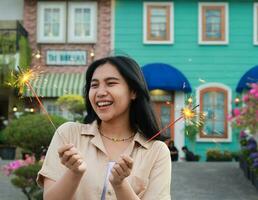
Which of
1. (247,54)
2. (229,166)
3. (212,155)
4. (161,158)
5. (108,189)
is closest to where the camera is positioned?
(108,189)

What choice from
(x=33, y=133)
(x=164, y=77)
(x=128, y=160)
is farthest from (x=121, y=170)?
(x=164, y=77)

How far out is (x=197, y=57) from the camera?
17.0 meters

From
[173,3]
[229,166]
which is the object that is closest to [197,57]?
[173,3]

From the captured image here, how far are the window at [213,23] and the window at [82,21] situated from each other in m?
3.34

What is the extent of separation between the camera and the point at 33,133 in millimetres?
8445

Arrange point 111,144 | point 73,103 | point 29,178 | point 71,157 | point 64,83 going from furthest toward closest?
point 64,83 < point 73,103 < point 29,178 < point 111,144 < point 71,157

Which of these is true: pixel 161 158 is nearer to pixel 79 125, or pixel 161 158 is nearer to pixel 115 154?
pixel 115 154

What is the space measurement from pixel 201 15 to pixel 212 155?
456 centimetres

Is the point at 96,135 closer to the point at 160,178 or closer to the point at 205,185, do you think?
the point at 160,178

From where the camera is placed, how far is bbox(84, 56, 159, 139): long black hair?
227 centimetres

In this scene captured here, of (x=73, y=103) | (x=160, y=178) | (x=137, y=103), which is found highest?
(x=137, y=103)

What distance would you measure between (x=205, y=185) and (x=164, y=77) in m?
6.93

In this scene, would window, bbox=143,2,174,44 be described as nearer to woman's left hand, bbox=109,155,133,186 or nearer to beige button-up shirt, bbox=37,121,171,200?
beige button-up shirt, bbox=37,121,171,200

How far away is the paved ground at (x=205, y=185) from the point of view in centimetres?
854
